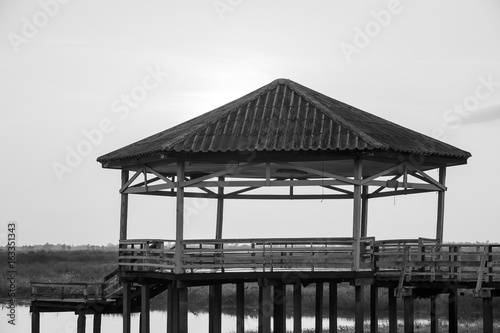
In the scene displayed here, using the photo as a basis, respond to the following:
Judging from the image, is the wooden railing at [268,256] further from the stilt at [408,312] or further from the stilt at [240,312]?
the stilt at [240,312]

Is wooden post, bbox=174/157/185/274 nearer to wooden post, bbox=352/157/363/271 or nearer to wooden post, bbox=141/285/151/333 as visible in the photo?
wooden post, bbox=141/285/151/333

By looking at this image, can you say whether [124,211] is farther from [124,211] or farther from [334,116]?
[334,116]

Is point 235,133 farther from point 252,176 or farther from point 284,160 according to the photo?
point 252,176

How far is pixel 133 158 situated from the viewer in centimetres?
3206

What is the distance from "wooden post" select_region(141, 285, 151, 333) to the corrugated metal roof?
4.17 metres

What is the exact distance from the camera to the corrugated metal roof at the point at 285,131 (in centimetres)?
2945

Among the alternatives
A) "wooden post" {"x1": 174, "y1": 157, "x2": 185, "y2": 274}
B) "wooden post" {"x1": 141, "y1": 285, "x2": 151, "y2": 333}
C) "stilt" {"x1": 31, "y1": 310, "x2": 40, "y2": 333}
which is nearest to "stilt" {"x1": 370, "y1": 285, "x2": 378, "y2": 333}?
"wooden post" {"x1": 174, "y1": 157, "x2": 185, "y2": 274}

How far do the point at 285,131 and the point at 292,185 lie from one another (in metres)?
1.58

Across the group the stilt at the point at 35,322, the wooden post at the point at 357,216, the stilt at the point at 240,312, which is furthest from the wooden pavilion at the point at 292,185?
the stilt at the point at 35,322

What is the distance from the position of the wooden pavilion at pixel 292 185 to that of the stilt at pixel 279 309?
0.03 meters

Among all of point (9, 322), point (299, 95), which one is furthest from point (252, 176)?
point (9, 322)

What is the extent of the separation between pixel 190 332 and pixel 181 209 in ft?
58.8

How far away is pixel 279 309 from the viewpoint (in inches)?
1287

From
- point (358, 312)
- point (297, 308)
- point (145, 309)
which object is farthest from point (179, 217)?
point (297, 308)
